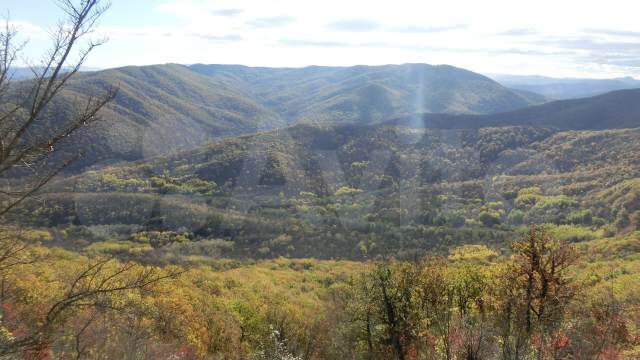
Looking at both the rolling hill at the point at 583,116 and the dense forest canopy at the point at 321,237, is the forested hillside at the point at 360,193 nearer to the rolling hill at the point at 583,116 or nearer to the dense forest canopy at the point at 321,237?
the dense forest canopy at the point at 321,237

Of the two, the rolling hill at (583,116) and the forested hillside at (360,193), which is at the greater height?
the rolling hill at (583,116)

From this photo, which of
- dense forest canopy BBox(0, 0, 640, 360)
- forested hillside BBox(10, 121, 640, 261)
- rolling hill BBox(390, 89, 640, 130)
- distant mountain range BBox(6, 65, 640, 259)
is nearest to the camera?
dense forest canopy BBox(0, 0, 640, 360)

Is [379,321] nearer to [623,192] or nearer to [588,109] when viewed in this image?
[623,192]

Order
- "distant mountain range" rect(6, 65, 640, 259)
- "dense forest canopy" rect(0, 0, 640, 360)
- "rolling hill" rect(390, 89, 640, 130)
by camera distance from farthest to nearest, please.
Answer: "rolling hill" rect(390, 89, 640, 130), "distant mountain range" rect(6, 65, 640, 259), "dense forest canopy" rect(0, 0, 640, 360)

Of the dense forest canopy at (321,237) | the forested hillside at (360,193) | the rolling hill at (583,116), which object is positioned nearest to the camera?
the dense forest canopy at (321,237)

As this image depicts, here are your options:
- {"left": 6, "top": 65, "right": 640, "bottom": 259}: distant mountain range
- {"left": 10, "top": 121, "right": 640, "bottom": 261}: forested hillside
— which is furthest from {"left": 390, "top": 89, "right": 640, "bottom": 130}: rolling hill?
{"left": 10, "top": 121, "right": 640, "bottom": 261}: forested hillside

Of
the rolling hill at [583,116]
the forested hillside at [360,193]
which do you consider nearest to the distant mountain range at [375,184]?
the forested hillside at [360,193]

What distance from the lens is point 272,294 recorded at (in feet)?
155

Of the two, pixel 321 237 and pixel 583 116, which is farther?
pixel 583 116

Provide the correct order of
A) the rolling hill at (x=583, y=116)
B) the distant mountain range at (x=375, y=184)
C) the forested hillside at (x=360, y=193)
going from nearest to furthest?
the forested hillside at (x=360, y=193), the distant mountain range at (x=375, y=184), the rolling hill at (x=583, y=116)

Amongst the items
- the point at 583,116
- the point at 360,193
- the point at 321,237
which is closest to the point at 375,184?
the point at 360,193

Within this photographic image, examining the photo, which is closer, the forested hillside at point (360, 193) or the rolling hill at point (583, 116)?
the forested hillside at point (360, 193)

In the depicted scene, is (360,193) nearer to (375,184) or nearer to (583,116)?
(375,184)

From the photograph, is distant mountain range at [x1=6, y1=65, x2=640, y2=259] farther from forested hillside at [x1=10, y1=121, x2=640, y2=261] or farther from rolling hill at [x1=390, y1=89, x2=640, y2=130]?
rolling hill at [x1=390, y1=89, x2=640, y2=130]
